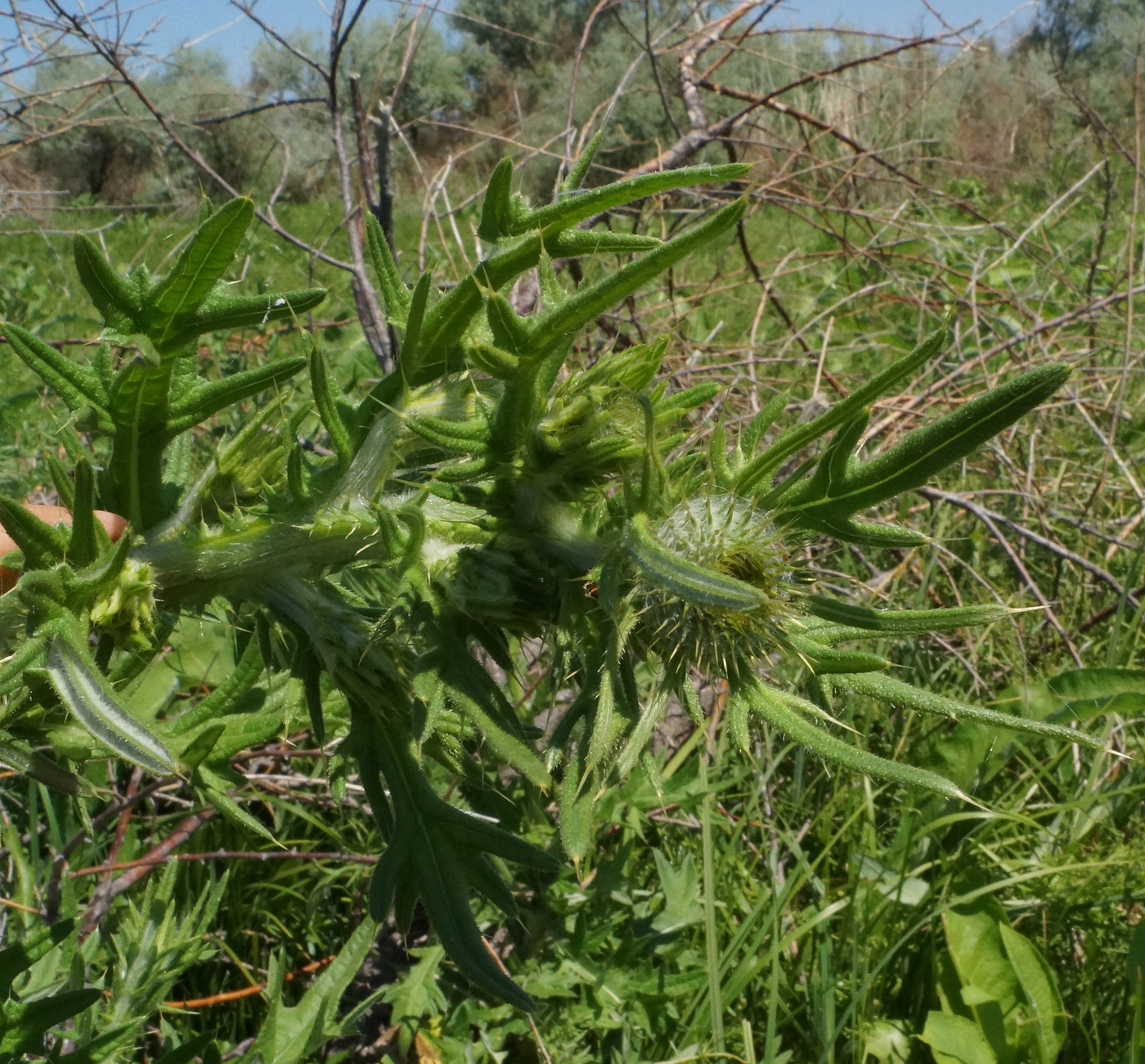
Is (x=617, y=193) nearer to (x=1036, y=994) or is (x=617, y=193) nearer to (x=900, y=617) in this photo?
(x=900, y=617)

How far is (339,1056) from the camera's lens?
6.57ft

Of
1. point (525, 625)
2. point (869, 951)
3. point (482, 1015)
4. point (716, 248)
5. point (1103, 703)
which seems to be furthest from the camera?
point (716, 248)

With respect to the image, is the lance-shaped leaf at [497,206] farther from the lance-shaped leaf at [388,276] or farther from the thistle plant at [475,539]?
the lance-shaped leaf at [388,276]

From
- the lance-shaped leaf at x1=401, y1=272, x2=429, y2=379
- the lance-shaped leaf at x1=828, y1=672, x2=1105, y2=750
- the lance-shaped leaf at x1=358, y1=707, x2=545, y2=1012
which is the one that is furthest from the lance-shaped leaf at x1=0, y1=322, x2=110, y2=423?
the lance-shaped leaf at x1=828, y1=672, x2=1105, y2=750

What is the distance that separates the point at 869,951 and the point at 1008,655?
136 centimetres

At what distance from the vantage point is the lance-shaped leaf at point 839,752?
1146 mm

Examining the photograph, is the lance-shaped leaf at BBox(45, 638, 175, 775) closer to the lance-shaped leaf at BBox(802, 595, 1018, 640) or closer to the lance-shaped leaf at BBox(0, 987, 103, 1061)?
the lance-shaped leaf at BBox(0, 987, 103, 1061)

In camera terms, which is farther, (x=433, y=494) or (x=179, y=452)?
(x=179, y=452)

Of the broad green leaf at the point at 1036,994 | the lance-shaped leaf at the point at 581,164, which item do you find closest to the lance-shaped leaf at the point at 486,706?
the lance-shaped leaf at the point at 581,164

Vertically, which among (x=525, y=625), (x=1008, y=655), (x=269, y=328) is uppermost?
(x=269, y=328)

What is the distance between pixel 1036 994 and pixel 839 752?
1560 mm

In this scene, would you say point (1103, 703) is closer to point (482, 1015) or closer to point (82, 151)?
point (482, 1015)

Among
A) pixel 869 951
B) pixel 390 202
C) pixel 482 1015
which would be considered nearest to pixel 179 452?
pixel 390 202

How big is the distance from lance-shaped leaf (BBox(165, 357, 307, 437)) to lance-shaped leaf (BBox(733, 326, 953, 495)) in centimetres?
69
